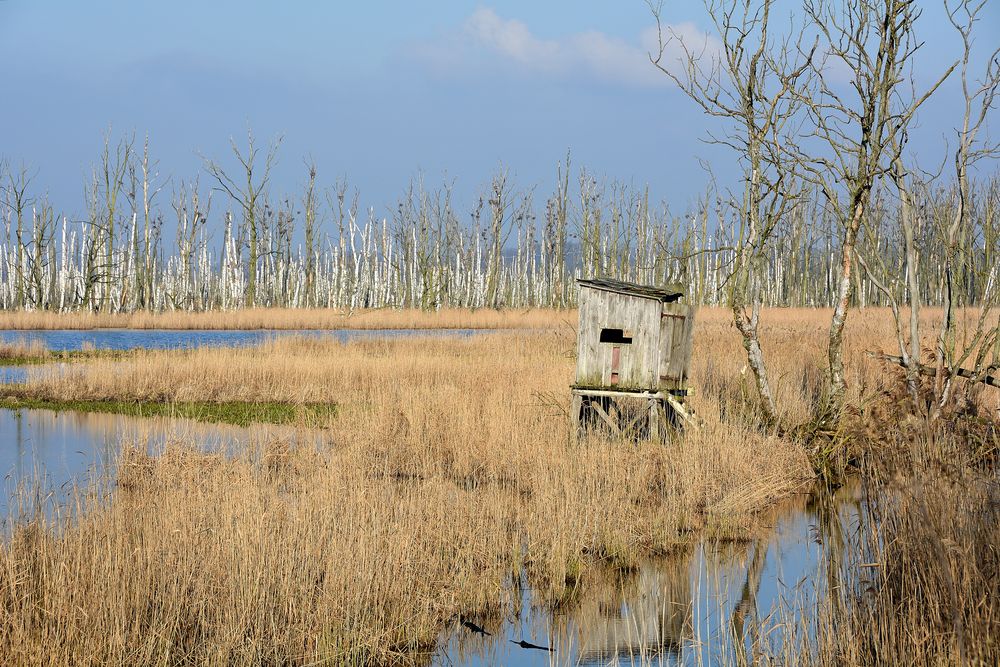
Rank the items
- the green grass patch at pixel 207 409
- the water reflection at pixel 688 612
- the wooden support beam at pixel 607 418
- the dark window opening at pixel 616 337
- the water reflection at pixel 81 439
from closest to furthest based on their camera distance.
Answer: the water reflection at pixel 688 612 < the water reflection at pixel 81 439 < the wooden support beam at pixel 607 418 < the dark window opening at pixel 616 337 < the green grass patch at pixel 207 409

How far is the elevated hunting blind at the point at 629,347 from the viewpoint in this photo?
10961 mm

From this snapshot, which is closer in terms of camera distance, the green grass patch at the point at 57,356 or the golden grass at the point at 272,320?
the green grass patch at the point at 57,356

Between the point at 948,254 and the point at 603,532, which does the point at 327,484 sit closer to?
the point at 603,532

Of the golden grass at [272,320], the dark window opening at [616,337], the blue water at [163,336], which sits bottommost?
the blue water at [163,336]

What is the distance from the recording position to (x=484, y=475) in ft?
32.0

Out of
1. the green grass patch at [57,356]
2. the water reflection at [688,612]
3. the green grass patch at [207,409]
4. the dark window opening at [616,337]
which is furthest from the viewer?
the green grass patch at [57,356]

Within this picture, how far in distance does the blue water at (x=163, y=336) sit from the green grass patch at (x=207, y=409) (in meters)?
10.4

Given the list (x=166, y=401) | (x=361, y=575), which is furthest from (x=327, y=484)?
(x=166, y=401)

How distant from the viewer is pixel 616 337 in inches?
462

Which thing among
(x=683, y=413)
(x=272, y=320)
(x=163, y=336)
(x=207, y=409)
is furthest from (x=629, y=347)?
(x=272, y=320)

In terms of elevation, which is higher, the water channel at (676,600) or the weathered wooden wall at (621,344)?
the weathered wooden wall at (621,344)

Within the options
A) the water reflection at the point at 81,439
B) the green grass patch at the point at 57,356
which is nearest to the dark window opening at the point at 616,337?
the water reflection at the point at 81,439

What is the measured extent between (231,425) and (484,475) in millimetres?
5326

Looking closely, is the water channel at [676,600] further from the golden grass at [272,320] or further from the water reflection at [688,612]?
the golden grass at [272,320]
